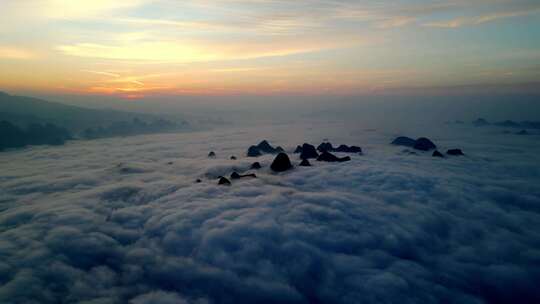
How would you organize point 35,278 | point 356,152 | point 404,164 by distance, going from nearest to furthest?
point 35,278 → point 404,164 → point 356,152

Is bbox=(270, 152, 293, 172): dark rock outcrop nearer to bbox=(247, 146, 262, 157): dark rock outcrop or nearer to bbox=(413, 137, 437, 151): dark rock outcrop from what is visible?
bbox=(247, 146, 262, 157): dark rock outcrop

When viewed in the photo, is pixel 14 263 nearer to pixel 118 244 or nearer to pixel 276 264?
pixel 118 244

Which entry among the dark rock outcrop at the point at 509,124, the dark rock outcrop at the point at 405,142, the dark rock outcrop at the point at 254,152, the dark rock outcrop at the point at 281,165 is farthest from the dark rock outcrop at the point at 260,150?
the dark rock outcrop at the point at 509,124

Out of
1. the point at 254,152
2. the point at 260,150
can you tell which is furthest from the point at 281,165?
the point at 260,150

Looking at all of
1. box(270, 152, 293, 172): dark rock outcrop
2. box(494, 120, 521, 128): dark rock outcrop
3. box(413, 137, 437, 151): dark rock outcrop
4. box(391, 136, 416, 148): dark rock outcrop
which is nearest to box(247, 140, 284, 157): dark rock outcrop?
box(270, 152, 293, 172): dark rock outcrop

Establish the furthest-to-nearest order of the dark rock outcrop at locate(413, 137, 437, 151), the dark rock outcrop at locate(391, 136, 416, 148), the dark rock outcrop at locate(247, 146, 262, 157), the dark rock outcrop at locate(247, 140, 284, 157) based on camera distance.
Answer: the dark rock outcrop at locate(391, 136, 416, 148), the dark rock outcrop at locate(413, 137, 437, 151), the dark rock outcrop at locate(247, 140, 284, 157), the dark rock outcrop at locate(247, 146, 262, 157)

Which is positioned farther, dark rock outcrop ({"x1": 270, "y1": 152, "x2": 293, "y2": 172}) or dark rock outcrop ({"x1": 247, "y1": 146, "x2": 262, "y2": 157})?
dark rock outcrop ({"x1": 247, "y1": 146, "x2": 262, "y2": 157})

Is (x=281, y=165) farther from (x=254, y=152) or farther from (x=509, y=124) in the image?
(x=509, y=124)

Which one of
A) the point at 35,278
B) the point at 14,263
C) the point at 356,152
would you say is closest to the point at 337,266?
Answer: the point at 35,278

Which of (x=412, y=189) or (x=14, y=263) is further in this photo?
(x=412, y=189)

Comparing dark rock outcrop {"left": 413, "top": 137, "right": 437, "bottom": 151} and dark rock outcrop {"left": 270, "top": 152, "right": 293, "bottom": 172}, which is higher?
dark rock outcrop {"left": 270, "top": 152, "right": 293, "bottom": 172}

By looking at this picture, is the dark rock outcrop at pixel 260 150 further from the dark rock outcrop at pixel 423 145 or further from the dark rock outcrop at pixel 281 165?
the dark rock outcrop at pixel 423 145
